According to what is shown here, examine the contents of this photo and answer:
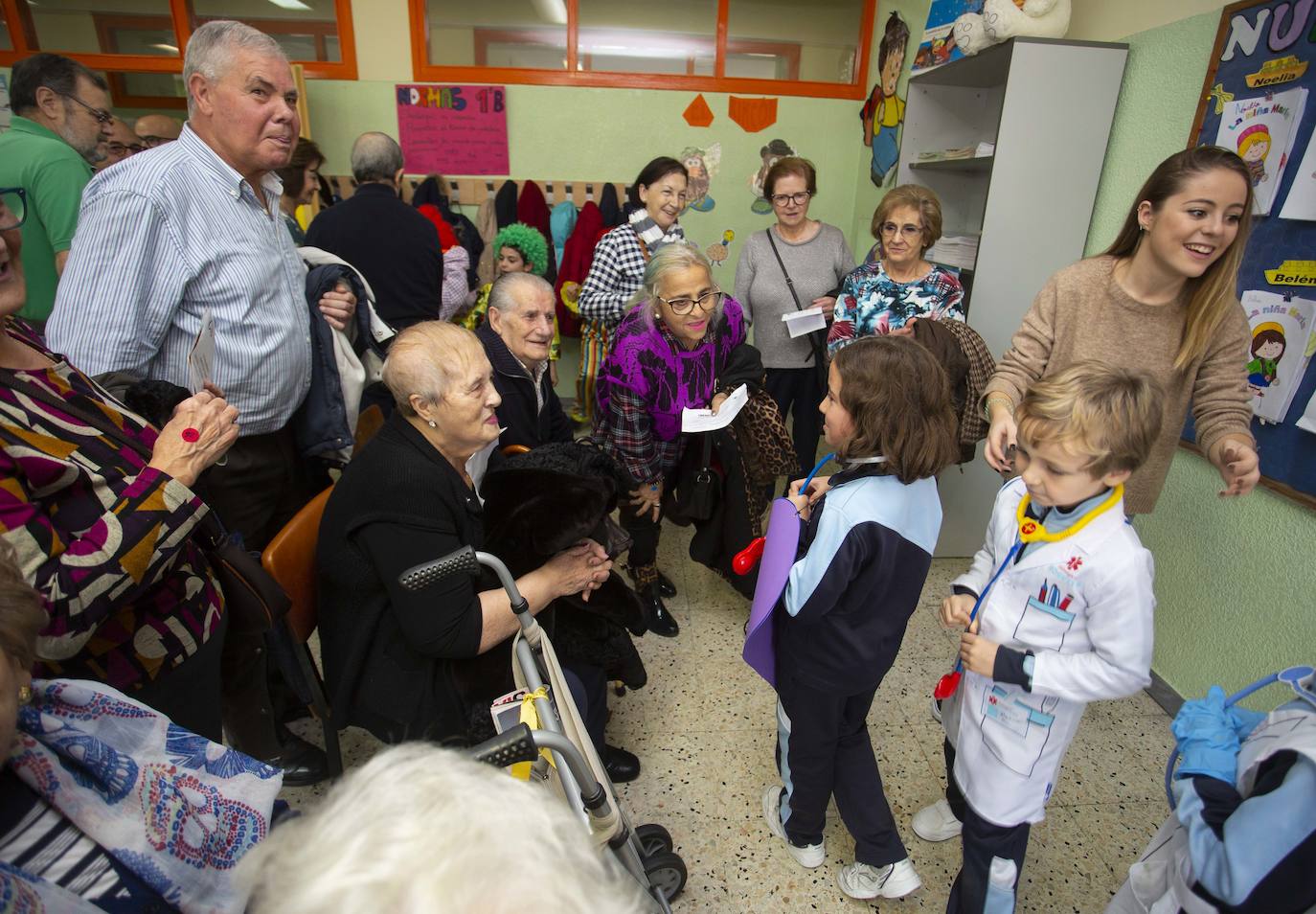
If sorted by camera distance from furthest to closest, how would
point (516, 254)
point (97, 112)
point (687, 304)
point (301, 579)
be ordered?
1. point (516, 254)
2. point (97, 112)
3. point (687, 304)
4. point (301, 579)

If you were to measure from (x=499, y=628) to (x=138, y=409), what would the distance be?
35.1 inches

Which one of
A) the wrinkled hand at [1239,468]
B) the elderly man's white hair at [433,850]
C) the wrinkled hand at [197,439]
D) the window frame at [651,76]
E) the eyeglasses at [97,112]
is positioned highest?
the window frame at [651,76]

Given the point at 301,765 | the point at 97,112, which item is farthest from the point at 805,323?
the point at 97,112

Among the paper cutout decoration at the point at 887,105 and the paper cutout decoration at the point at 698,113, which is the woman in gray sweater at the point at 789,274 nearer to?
the paper cutout decoration at the point at 887,105

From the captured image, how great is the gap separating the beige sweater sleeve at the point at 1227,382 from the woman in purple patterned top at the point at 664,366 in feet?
4.28

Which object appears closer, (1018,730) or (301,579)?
(1018,730)

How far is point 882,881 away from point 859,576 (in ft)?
2.68

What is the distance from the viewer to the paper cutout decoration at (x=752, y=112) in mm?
4582

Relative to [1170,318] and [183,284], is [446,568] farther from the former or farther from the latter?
[1170,318]

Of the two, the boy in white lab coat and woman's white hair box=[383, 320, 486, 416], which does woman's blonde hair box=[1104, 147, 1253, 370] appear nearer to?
the boy in white lab coat

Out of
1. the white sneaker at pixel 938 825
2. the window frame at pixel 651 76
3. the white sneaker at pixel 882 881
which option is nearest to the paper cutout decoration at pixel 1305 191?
the white sneaker at pixel 938 825

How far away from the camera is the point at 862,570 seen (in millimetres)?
1462

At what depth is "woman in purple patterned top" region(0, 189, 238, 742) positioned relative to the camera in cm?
98

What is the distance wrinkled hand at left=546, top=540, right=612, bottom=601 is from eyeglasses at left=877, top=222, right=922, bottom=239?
69.3 inches
